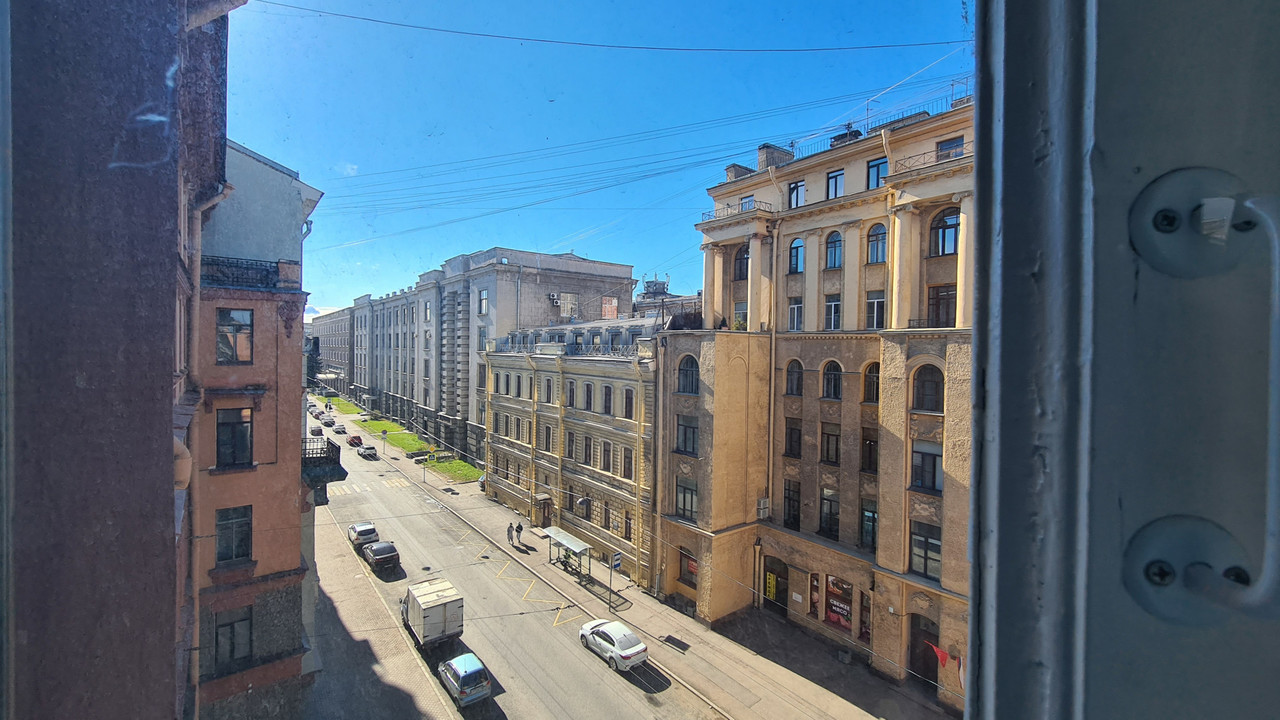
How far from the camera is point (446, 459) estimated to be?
37.3 m

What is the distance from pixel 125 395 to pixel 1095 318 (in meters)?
4.39

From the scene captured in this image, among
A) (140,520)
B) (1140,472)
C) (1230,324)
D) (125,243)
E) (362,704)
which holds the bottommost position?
(362,704)

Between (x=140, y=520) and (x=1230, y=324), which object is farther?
(x=140, y=520)

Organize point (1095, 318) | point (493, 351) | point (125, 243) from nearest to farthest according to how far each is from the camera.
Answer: point (1095, 318)
point (125, 243)
point (493, 351)

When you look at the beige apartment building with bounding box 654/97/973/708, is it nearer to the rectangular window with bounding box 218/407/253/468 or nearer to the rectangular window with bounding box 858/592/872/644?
the rectangular window with bounding box 858/592/872/644

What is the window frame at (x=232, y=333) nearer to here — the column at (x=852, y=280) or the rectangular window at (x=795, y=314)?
the rectangular window at (x=795, y=314)

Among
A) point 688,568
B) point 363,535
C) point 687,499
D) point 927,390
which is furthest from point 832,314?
point 363,535

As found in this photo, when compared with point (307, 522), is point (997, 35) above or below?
above

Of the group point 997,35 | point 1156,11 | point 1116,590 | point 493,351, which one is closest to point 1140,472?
point 1116,590

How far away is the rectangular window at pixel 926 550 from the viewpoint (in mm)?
13227

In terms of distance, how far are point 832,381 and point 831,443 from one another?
71.8 inches

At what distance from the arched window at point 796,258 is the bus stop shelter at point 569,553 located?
39.4 feet

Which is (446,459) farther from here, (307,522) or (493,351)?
(307,522)

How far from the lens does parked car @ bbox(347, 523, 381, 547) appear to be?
76.2 feet
